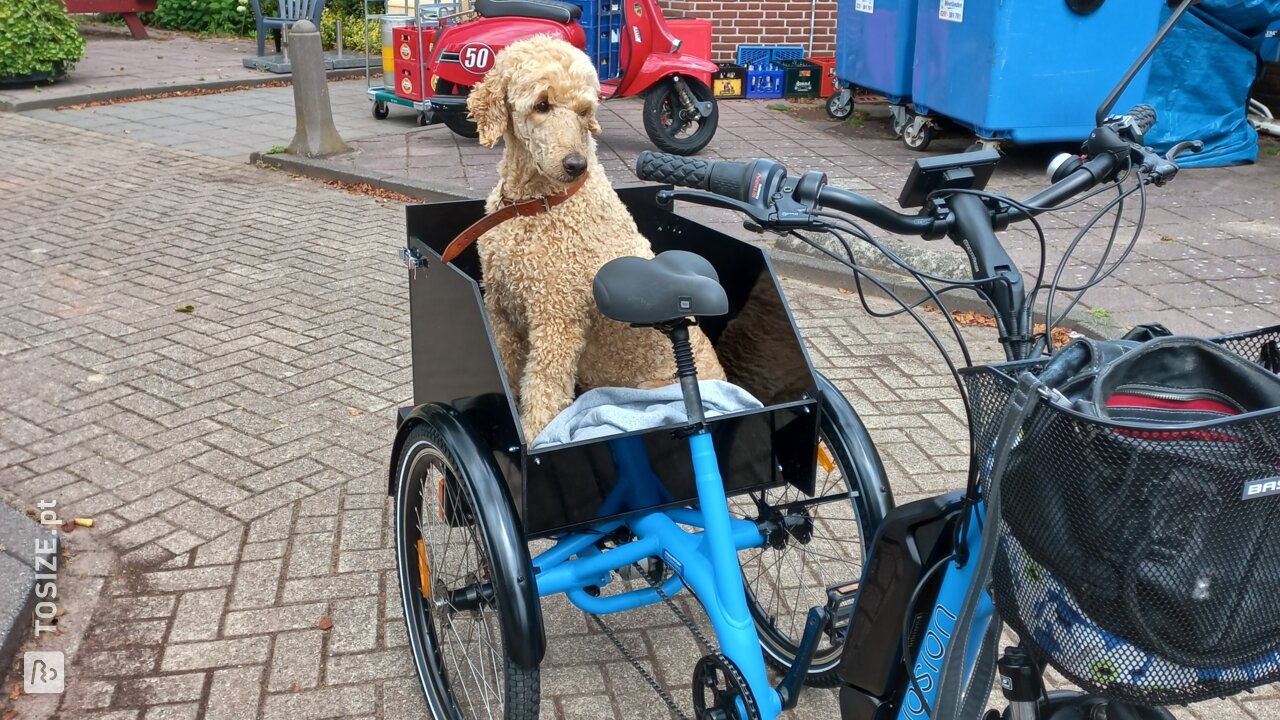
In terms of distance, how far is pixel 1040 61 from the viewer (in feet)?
25.3

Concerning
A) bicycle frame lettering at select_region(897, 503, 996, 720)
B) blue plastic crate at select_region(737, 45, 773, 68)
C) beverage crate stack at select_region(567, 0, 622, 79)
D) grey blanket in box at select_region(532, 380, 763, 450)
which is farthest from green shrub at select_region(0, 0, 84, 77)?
bicycle frame lettering at select_region(897, 503, 996, 720)

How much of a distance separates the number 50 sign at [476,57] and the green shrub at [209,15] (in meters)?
10.3

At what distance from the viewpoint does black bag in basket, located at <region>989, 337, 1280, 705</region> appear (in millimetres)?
1204

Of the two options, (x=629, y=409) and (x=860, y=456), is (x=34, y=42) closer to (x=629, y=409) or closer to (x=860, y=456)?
(x=629, y=409)

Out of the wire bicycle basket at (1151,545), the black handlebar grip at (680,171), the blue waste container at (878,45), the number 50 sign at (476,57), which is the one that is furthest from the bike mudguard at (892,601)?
the blue waste container at (878,45)

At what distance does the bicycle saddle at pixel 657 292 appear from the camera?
2.09 metres

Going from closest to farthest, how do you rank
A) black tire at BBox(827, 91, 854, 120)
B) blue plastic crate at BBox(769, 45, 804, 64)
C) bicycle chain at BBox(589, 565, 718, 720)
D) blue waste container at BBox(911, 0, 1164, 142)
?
bicycle chain at BBox(589, 565, 718, 720), blue waste container at BBox(911, 0, 1164, 142), black tire at BBox(827, 91, 854, 120), blue plastic crate at BBox(769, 45, 804, 64)

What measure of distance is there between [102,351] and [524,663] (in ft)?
12.2

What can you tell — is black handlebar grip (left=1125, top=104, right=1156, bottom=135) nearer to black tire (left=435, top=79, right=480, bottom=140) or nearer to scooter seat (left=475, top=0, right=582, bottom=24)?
scooter seat (left=475, top=0, right=582, bottom=24)

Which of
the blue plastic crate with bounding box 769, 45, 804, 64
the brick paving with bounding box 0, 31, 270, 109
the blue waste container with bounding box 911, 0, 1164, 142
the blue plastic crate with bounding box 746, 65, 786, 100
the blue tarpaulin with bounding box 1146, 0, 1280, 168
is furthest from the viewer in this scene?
the brick paving with bounding box 0, 31, 270, 109

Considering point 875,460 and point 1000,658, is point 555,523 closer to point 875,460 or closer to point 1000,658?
point 875,460

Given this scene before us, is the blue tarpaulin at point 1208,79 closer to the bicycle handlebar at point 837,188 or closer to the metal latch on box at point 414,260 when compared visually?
the bicycle handlebar at point 837,188

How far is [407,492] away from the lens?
2.72m

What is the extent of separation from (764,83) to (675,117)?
2.97m
